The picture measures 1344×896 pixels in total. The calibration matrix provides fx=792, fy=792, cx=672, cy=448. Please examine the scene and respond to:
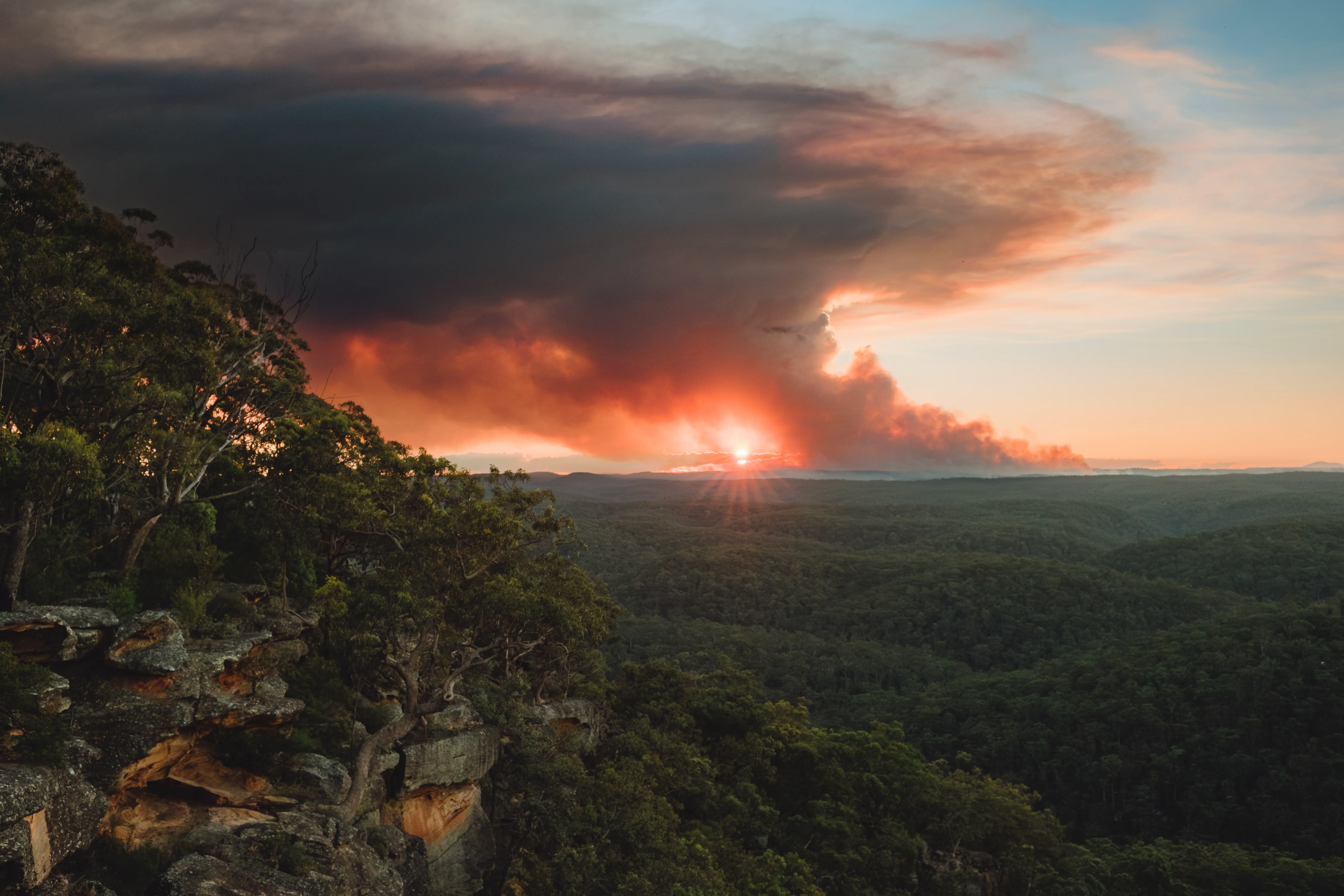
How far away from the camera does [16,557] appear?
61.0ft

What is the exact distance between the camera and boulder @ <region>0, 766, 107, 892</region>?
503 inches

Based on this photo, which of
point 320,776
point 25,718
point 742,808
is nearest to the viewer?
point 25,718

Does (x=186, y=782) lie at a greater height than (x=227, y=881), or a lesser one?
greater

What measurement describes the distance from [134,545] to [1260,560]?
8067 inches

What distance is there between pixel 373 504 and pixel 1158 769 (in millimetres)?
88403

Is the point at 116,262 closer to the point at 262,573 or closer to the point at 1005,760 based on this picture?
the point at 262,573

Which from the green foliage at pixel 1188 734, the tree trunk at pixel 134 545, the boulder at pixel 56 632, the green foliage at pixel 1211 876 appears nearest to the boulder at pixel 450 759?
the tree trunk at pixel 134 545

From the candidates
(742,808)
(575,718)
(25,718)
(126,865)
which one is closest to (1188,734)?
(742,808)

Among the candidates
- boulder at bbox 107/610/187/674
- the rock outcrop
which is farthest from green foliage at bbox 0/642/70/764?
boulder at bbox 107/610/187/674

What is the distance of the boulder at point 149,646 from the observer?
17766 millimetres

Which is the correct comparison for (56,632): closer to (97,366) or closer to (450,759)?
(97,366)

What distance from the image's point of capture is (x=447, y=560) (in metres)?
26.0

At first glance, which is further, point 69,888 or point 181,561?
point 181,561

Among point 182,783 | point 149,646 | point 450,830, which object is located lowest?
point 450,830
